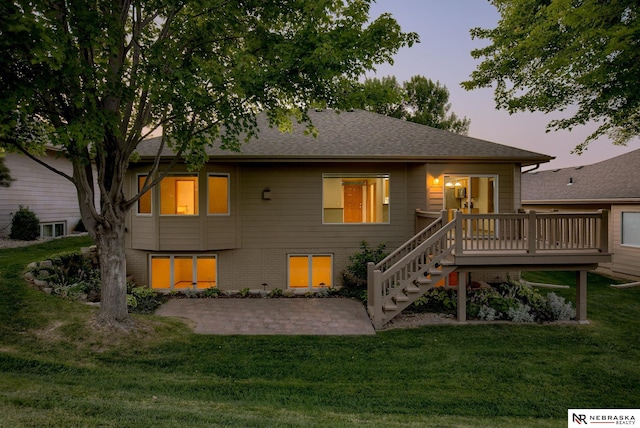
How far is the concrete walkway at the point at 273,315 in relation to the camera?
6.86 meters

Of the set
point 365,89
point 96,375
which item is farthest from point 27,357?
point 365,89

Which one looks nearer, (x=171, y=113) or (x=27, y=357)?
(x=27, y=357)

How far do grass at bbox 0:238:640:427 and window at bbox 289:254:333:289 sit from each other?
367 centimetres

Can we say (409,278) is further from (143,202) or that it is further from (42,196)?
(42,196)

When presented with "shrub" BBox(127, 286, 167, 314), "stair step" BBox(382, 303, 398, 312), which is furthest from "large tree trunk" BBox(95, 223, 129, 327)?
"stair step" BBox(382, 303, 398, 312)

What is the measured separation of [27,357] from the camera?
4996mm

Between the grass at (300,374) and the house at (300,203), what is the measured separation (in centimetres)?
303

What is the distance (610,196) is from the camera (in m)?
13.0

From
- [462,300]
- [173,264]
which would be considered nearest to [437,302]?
[462,300]

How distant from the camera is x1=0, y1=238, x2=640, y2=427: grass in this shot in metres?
3.62

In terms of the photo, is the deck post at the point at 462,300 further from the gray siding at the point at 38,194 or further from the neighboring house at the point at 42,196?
the gray siding at the point at 38,194

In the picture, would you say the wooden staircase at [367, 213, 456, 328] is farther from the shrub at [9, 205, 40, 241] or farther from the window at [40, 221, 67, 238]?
the window at [40, 221, 67, 238]

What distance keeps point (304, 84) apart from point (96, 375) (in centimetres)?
587

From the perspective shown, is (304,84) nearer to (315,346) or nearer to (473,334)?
(315,346)
